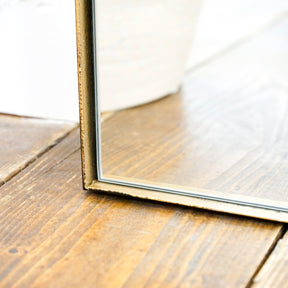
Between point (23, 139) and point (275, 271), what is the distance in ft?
0.86

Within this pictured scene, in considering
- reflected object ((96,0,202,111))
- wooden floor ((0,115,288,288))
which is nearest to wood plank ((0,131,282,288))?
wooden floor ((0,115,288,288))

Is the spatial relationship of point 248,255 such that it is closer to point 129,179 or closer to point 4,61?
point 129,179

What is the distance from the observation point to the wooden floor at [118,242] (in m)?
0.25

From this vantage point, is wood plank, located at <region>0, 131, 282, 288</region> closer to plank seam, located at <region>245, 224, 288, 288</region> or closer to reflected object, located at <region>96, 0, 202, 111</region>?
plank seam, located at <region>245, 224, 288, 288</region>

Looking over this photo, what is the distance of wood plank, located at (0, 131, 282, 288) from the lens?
0.26m

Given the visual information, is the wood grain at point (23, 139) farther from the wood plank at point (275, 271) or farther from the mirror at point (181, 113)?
the wood plank at point (275, 271)

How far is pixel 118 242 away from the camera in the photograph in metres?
0.28

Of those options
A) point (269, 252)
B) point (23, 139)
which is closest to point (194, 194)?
point (269, 252)

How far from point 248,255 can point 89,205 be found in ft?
0.38

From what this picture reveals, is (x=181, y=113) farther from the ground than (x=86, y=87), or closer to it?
closer to it

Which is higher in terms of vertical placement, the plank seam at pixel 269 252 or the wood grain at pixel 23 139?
the plank seam at pixel 269 252

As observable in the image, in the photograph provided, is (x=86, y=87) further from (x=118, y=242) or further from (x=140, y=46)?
(x=140, y=46)

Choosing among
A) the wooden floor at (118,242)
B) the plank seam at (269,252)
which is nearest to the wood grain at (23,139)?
the wooden floor at (118,242)

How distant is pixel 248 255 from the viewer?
0.27m
